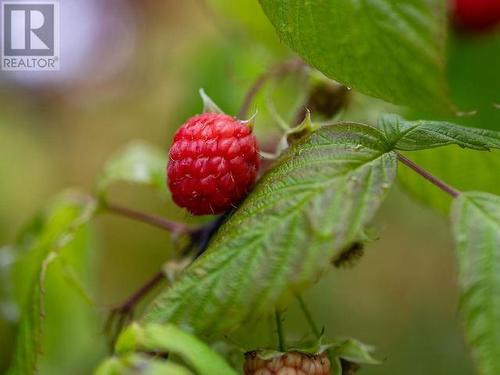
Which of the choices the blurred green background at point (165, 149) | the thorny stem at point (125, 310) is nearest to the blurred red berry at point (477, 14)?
the blurred green background at point (165, 149)

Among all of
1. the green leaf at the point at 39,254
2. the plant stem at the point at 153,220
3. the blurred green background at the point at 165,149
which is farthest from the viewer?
the blurred green background at the point at 165,149

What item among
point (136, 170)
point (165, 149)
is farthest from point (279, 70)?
point (165, 149)

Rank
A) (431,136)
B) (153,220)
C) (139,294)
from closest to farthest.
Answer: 1. (431,136)
2. (139,294)
3. (153,220)

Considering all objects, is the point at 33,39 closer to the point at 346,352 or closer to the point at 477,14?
the point at 346,352

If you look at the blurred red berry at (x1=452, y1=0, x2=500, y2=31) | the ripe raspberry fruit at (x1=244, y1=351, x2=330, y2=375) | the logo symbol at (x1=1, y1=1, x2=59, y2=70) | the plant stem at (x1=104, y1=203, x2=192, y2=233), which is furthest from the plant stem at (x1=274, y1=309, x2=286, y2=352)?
the blurred red berry at (x1=452, y1=0, x2=500, y2=31)

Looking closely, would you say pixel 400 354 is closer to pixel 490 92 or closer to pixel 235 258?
pixel 490 92

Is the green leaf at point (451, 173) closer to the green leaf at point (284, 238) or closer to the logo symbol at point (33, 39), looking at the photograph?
the green leaf at point (284, 238)
